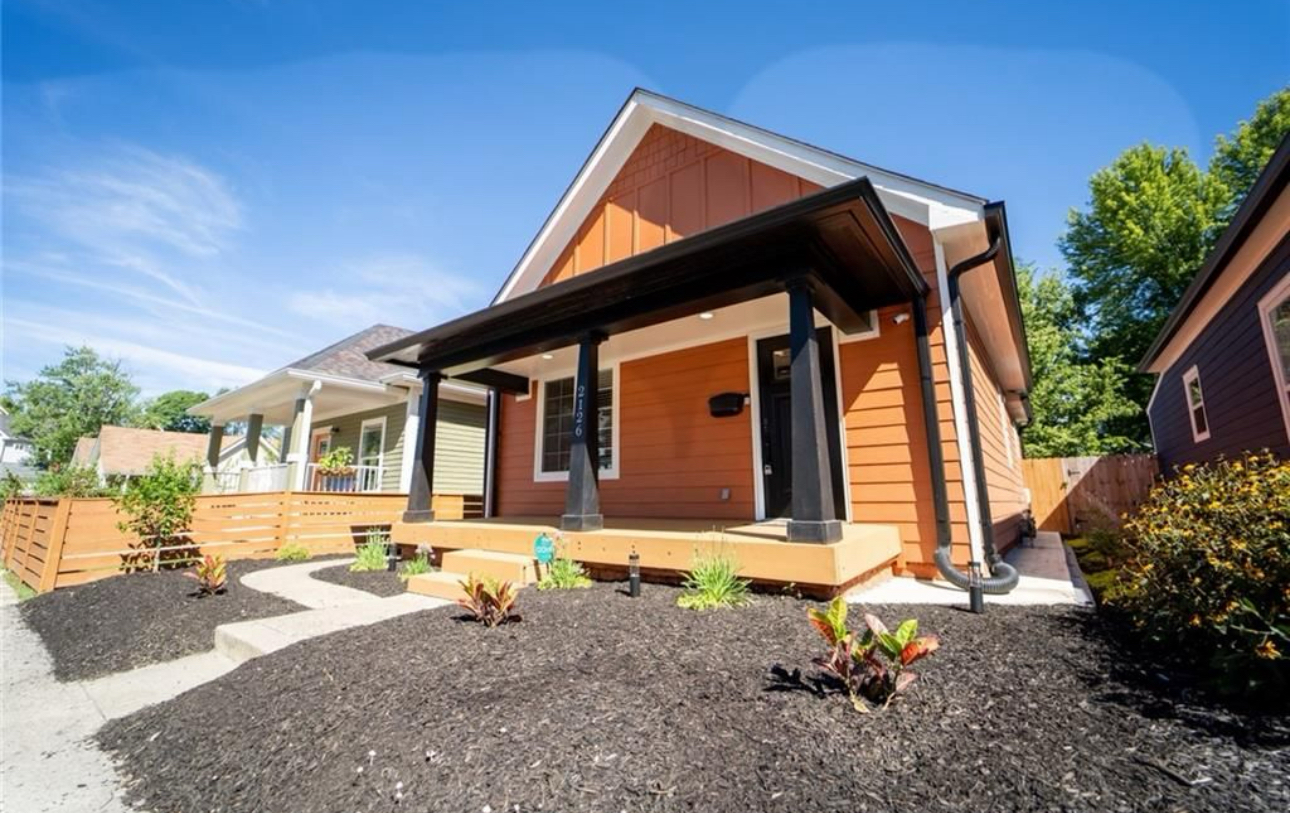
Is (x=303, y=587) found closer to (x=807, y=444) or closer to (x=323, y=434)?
(x=807, y=444)

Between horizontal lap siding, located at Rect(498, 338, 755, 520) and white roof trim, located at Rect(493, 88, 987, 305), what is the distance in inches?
81.0

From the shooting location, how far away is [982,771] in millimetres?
1498

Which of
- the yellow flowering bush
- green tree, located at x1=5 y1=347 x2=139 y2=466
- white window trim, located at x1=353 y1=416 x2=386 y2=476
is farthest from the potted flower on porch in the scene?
green tree, located at x1=5 y1=347 x2=139 y2=466

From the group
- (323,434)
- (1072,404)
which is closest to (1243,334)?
(1072,404)

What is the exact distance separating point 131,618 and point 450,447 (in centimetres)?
707

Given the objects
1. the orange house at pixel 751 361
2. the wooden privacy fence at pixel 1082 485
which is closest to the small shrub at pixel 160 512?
the orange house at pixel 751 361

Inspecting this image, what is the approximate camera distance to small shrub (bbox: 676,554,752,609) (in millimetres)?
3355

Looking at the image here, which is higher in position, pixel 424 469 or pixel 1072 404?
pixel 1072 404

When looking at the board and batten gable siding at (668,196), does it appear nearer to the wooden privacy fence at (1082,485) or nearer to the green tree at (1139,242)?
the wooden privacy fence at (1082,485)

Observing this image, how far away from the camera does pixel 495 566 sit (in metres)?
4.52

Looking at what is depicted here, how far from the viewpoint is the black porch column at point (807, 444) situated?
11.4 ft

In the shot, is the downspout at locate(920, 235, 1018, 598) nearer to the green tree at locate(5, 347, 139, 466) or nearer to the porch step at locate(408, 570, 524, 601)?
the porch step at locate(408, 570, 524, 601)

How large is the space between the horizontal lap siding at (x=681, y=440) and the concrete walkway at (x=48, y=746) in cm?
467

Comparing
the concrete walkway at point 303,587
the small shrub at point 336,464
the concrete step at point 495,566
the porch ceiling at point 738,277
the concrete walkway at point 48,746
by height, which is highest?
the porch ceiling at point 738,277
